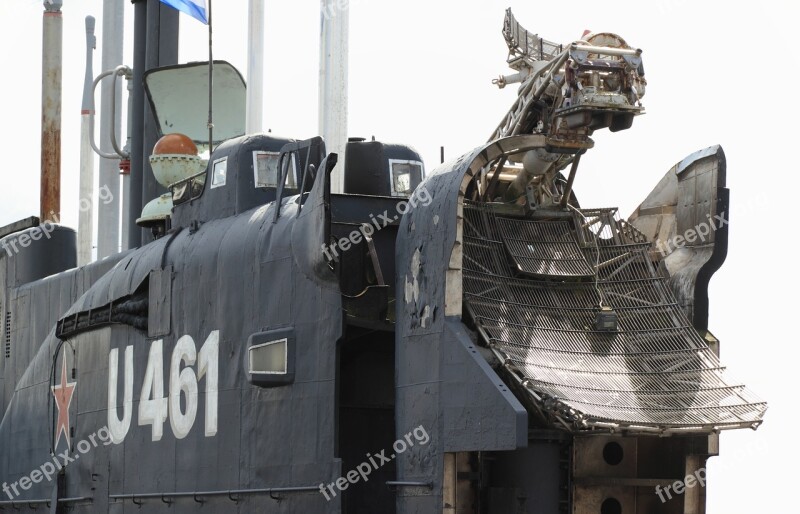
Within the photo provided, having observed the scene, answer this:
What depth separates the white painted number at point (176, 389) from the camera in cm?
2211

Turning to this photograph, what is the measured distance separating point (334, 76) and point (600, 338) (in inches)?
624

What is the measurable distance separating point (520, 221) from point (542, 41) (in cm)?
284

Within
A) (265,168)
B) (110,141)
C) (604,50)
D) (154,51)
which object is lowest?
(265,168)

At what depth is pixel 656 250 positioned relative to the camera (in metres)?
22.0

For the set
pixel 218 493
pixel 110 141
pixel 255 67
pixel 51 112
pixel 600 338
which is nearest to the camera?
pixel 600 338

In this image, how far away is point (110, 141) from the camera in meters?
44.5

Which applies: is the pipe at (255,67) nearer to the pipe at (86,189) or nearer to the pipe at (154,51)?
the pipe at (154,51)

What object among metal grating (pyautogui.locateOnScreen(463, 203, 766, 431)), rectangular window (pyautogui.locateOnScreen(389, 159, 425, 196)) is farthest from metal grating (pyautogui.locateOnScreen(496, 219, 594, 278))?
rectangular window (pyautogui.locateOnScreen(389, 159, 425, 196))

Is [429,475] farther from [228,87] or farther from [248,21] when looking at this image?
[248,21]

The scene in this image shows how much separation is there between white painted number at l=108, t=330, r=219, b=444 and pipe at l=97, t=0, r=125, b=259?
757 inches

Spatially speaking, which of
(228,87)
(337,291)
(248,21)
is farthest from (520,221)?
(248,21)

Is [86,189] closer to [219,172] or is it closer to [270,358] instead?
[219,172]

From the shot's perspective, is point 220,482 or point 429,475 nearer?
point 429,475

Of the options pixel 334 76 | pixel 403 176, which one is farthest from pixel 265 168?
pixel 334 76
